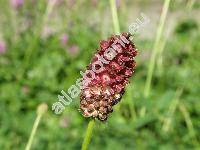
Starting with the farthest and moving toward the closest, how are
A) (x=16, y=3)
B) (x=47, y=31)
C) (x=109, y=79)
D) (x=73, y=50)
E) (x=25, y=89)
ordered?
(x=47, y=31), (x=16, y=3), (x=73, y=50), (x=25, y=89), (x=109, y=79)

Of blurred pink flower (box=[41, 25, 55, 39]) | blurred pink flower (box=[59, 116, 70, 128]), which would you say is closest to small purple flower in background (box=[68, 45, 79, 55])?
blurred pink flower (box=[41, 25, 55, 39])

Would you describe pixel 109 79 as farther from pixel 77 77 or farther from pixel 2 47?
pixel 2 47

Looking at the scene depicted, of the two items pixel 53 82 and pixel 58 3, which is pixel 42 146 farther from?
pixel 58 3

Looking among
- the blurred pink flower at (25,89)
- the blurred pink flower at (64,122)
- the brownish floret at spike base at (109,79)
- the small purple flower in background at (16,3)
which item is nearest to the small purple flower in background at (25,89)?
the blurred pink flower at (25,89)

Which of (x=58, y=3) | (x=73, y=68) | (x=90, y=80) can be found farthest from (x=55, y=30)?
(x=90, y=80)

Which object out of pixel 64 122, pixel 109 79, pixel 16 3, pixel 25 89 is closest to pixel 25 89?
pixel 25 89

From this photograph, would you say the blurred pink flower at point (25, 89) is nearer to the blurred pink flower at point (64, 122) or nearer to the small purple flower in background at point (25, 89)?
the small purple flower in background at point (25, 89)
